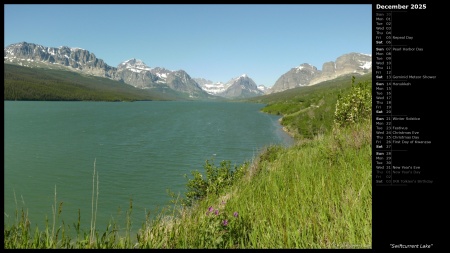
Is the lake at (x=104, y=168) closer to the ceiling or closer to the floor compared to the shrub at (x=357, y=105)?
closer to the floor

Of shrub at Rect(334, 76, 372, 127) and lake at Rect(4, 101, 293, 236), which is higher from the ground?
shrub at Rect(334, 76, 372, 127)

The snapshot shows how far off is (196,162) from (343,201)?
33795mm

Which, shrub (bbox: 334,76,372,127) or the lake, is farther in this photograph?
the lake

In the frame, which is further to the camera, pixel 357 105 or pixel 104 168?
pixel 104 168

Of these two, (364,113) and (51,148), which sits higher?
(364,113)

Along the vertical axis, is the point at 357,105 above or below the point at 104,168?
above

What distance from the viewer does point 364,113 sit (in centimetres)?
1496

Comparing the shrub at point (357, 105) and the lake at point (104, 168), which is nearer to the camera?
the shrub at point (357, 105)

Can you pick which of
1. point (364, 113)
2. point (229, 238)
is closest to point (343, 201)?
point (229, 238)

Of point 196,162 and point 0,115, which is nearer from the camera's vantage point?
point 0,115
